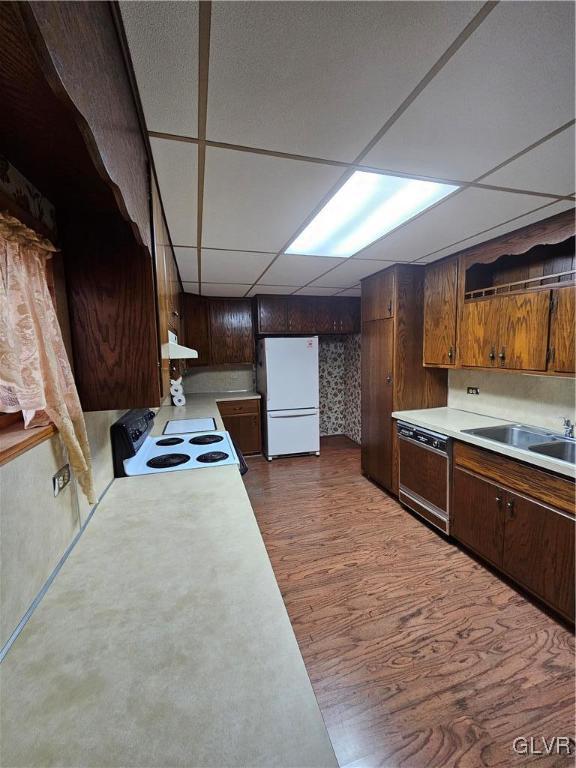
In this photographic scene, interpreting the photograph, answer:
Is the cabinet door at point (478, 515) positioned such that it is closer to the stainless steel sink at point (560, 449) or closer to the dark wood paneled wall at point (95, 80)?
the stainless steel sink at point (560, 449)

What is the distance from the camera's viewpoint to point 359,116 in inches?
38.0

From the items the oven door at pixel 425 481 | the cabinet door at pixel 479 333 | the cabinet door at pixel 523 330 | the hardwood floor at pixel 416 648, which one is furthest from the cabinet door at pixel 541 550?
the cabinet door at pixel 479 333

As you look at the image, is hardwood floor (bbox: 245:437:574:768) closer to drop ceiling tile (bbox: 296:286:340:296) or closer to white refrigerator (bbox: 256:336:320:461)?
white refrigerator (bbox: 256:336:320:461)

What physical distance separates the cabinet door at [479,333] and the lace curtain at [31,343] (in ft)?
8.06

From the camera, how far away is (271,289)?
3.76 meters

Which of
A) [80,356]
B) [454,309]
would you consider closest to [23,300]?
[80,356]

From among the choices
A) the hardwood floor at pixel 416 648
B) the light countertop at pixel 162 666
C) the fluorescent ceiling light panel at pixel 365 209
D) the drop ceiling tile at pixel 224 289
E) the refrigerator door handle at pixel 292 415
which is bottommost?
the hardwood floor at pixel 416 648

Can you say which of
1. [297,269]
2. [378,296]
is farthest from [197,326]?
[378,296]

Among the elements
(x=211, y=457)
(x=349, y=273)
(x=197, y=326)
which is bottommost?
(x=211, y=457)

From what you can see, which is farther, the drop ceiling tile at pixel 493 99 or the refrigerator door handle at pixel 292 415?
the refrigerator door handle at pixel 292 415

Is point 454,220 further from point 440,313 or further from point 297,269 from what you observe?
point 297,269

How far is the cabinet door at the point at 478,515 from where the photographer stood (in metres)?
1.96

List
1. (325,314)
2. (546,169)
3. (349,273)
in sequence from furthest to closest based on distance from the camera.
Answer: (325,314) < (349,273) < (546,169)

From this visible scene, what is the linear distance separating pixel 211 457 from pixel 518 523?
72.6 inches
